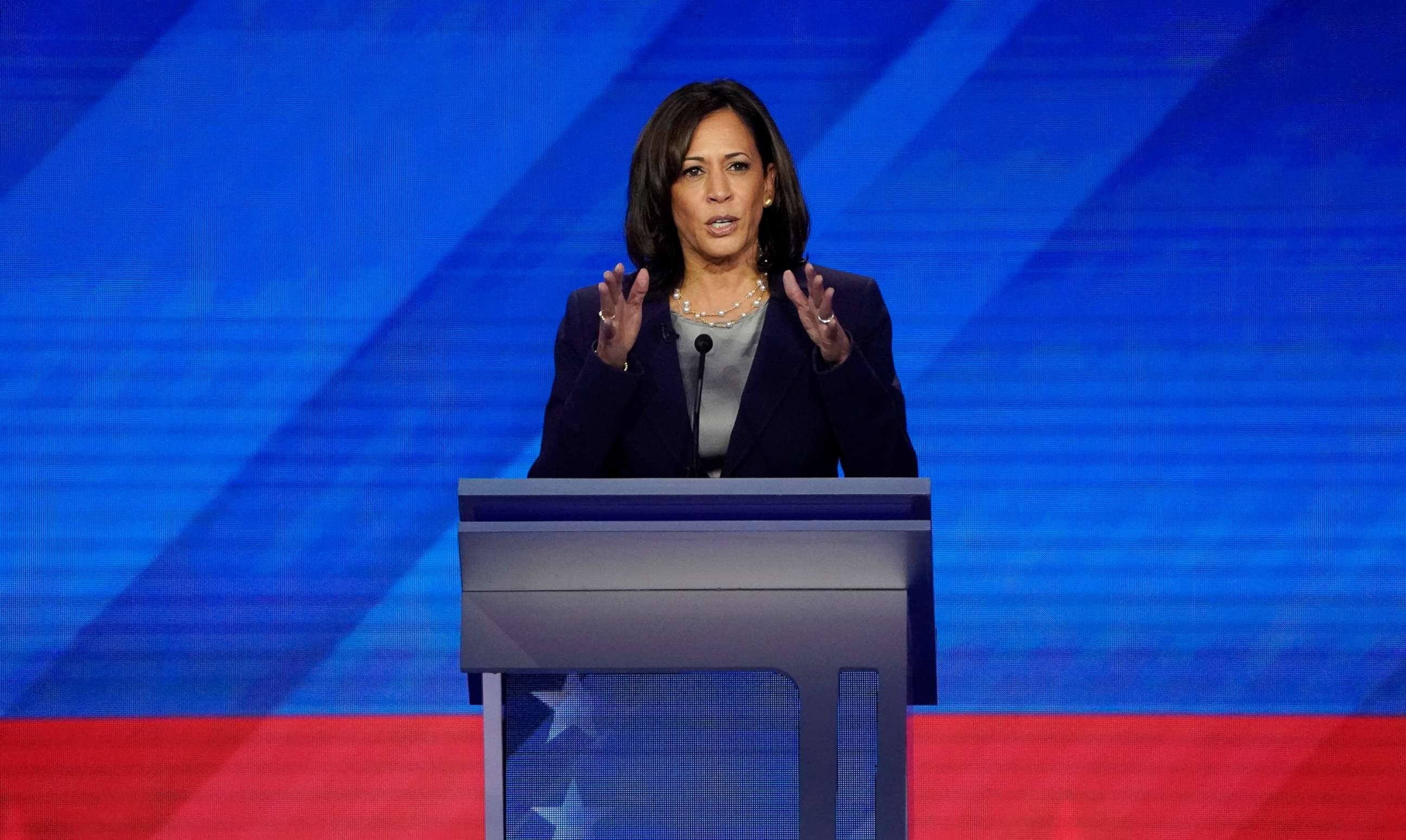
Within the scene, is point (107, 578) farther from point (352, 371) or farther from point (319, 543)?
point (352, 371)

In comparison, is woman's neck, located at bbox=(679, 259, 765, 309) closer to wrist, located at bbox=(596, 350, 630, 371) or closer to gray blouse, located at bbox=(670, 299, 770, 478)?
gray blouse, located at bbox=(670, 299, 770, 478)

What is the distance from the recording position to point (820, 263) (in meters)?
3.59

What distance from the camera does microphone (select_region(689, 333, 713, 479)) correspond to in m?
1.90

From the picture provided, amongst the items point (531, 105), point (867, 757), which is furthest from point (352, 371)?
point (867, 757)

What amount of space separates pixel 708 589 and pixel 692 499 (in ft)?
0.28

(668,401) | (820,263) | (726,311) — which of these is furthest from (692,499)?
(820,263)

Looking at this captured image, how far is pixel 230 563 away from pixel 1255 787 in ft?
7.68

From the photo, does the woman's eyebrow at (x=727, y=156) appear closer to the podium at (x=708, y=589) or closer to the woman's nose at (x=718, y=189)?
the woman's nose at (x=718, y=189)

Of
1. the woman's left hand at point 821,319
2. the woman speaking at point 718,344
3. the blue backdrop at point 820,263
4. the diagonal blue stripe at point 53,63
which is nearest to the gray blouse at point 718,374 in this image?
the woman speaking at point 718,344

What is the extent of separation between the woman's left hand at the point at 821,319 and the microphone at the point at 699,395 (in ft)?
0.42

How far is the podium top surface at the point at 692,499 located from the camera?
140 centimetres

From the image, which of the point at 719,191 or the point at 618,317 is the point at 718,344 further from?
the point at 618,317

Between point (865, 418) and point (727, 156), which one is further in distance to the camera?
point (727, 156)

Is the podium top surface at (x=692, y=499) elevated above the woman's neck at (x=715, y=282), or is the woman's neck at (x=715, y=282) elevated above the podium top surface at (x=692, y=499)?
the woman's neck at (x=715, y=282)
